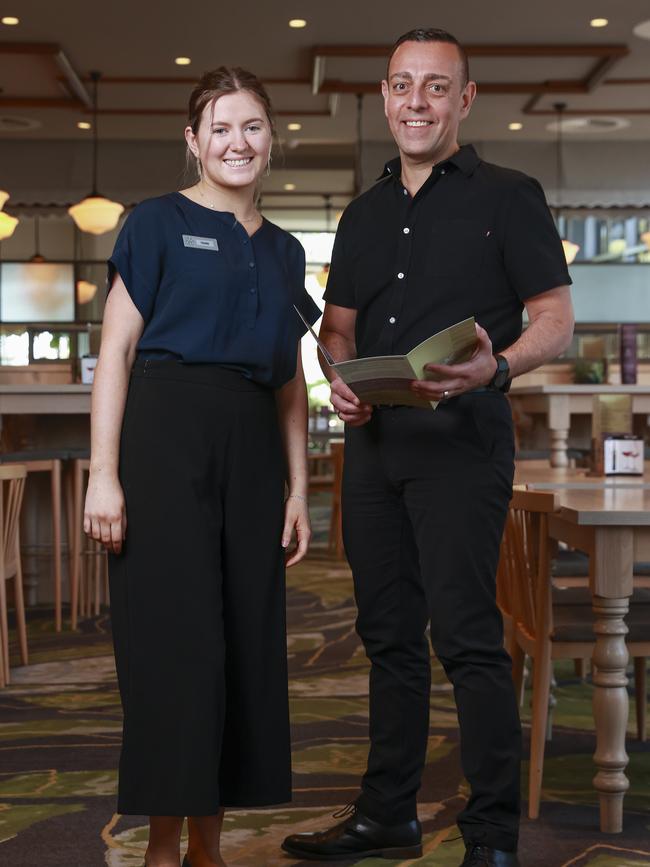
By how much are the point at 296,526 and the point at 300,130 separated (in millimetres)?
10186

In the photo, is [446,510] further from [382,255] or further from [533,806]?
[533,806]

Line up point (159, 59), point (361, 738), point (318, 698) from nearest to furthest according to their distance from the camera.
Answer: point (361, 738), point (318, 698), point (159, 59)

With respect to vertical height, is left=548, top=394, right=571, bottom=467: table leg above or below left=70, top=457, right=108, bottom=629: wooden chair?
above

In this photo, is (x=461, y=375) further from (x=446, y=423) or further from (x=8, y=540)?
(x=8, y=540)

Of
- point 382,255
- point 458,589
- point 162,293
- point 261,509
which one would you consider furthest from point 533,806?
point 162,293

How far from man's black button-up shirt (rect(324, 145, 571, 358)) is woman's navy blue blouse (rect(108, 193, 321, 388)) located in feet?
0.96

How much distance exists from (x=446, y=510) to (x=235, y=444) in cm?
44

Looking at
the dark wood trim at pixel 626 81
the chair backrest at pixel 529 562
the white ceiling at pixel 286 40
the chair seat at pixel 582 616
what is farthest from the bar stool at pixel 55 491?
the dark wood trim at pixel 626 81

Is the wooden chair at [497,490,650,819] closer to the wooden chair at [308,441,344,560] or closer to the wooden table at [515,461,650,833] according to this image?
the wooden table at [515,461,650,833]

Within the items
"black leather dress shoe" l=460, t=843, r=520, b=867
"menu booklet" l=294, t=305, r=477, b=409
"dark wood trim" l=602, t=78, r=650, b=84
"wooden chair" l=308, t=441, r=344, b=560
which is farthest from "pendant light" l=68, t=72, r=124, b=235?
"black leather dress shoe" l=460, t=843, r=520, b=867

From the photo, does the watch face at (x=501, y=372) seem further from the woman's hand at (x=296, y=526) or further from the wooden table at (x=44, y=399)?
the wooden table at (x=44, y=399)

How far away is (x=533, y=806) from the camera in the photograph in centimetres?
278

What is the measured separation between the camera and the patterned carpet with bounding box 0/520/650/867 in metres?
2.56

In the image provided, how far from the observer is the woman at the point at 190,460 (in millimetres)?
2029
